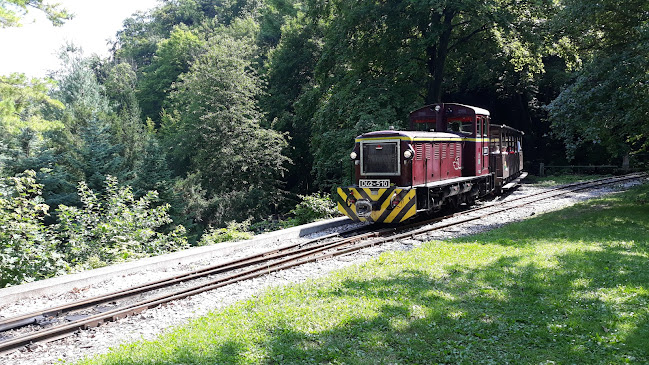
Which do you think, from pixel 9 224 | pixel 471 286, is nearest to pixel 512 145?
pixel 471 286

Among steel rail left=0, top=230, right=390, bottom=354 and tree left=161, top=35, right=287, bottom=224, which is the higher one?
tree left=161, top=35, right=287, bottom=224

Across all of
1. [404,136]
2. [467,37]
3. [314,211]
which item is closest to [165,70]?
[467,37]

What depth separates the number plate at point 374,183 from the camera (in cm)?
1298

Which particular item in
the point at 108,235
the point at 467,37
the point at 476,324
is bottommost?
the point at 476,324

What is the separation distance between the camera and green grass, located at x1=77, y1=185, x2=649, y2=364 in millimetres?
5094

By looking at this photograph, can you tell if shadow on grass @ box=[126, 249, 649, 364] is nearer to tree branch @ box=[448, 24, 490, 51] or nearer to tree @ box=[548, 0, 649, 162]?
tree @ box=[548, 0, 649, 162]

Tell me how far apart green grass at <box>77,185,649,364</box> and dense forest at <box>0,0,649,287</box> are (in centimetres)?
556

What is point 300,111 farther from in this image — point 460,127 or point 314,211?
point 460,127

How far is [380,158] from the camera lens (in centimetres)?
1334

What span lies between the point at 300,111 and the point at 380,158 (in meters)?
14.9

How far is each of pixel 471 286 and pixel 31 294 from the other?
7.54 meters

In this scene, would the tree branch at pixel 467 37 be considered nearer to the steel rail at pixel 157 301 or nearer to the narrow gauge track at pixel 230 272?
the narrow gauge track at pixel 230 272

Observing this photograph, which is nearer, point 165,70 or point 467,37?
point 467,37

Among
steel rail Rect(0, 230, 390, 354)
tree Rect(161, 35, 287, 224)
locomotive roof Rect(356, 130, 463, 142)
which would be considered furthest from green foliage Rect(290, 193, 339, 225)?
tree Rect(161, 35, 287, 224)
